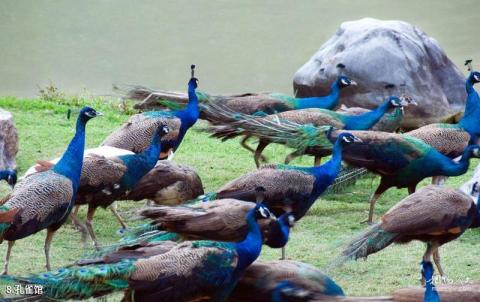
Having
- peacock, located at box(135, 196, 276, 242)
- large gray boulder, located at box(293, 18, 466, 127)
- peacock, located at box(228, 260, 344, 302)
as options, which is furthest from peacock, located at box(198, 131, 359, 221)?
large gray boulder, located at box(293, 18, 466, 127)

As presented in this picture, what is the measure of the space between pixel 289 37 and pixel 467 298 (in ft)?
26.5

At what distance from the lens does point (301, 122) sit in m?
7.21

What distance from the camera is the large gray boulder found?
30.0 feet

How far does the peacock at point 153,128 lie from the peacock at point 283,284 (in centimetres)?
254

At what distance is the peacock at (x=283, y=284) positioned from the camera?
4262mm

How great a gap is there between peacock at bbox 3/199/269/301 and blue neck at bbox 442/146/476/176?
2.45m

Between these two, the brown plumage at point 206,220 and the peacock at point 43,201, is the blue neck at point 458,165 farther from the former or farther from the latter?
the peacock at point 43,201

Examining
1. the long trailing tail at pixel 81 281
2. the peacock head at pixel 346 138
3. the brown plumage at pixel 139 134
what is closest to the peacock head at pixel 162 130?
the brown plumage at pixel 139 134

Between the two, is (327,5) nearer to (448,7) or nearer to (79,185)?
(448,7)

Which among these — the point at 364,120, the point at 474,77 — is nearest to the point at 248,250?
the point at 364,120

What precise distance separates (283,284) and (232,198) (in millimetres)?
1480

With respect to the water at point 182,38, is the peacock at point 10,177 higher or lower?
higher

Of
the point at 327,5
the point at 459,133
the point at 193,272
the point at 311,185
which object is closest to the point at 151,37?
the point at 327,5

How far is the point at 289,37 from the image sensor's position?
1191 cm
